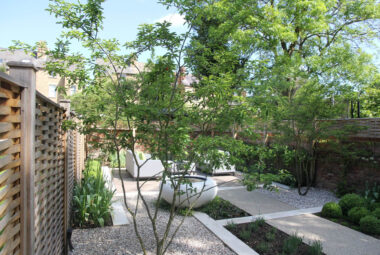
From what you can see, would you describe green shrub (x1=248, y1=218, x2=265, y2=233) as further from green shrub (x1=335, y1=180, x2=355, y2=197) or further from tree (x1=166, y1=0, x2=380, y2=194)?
green shrub (x1=335, y1=180, x2=355, y2=197)

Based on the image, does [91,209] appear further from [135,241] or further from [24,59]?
[24,59]

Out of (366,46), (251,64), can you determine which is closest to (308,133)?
(251,64)

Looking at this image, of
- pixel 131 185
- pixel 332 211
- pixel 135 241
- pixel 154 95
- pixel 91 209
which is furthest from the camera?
pixel 131 185

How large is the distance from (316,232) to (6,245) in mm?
4633

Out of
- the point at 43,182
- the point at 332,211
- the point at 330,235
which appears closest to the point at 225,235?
the point at 330,235

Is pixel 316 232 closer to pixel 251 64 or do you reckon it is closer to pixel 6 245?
pixel 251 64

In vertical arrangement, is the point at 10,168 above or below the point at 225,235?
above

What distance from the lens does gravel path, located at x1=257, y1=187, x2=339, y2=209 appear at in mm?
6240

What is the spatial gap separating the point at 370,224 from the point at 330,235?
846mm

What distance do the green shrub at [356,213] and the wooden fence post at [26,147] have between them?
560cm

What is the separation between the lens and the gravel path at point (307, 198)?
20.5ft

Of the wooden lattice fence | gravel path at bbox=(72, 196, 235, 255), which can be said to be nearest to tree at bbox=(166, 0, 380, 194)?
gravel path at bbox=(72, 196, 235, 255)

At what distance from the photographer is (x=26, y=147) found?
1340 millimetres

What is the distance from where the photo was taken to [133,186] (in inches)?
297
